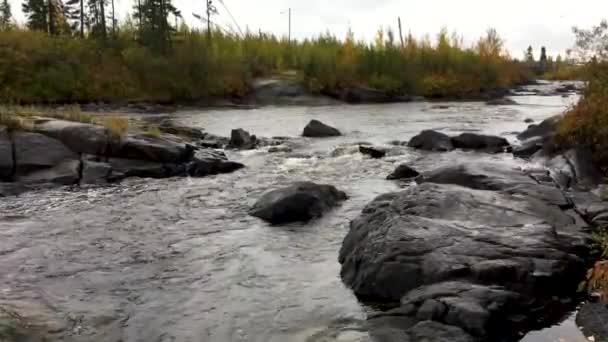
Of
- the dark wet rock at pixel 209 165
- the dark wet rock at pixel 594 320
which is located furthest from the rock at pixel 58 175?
the dark wet rock at pixel 594 320

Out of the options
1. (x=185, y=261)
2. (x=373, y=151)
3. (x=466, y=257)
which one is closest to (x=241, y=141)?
(x=373, y=151)

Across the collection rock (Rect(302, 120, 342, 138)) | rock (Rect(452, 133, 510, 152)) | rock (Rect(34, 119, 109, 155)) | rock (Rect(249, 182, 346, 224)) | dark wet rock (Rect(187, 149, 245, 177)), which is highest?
rock (Rect(34, 119, 109, 155))

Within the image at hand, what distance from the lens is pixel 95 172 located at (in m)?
12.7

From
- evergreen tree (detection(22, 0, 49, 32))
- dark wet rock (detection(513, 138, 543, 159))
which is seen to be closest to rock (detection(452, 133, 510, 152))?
dark wet rock (detection(513, 138, 543, 159))

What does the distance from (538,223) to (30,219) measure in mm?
8010

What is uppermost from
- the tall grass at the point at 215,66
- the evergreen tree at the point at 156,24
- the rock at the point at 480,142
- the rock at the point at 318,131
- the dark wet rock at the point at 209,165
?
the evergreen tree at the point at 156,24

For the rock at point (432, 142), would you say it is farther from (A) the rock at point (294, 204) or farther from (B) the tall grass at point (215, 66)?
(B) the tall grass at point (215, 66)

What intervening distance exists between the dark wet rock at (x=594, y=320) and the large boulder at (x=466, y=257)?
0.38 meters

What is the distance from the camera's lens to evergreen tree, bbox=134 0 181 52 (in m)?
38.9

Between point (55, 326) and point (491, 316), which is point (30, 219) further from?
point (491, 316)

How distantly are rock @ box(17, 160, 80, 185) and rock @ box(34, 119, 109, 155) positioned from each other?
587 millimetres

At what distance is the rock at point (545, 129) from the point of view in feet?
47.9

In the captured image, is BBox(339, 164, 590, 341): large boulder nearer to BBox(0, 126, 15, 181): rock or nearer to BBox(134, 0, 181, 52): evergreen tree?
BBox(0, 126, 15, 181): rock

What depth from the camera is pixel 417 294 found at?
18.6ft
